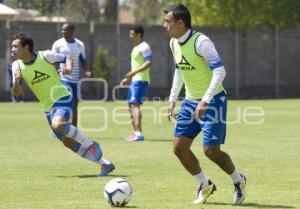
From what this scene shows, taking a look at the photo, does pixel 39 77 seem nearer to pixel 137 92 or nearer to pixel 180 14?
pixel 180 14

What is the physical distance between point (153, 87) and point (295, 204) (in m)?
33.8

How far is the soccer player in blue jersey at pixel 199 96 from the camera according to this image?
10016 millimetres

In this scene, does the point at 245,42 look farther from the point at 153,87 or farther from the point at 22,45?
the point at 22,45

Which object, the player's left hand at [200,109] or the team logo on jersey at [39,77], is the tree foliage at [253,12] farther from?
the player's left hand at [200,109]

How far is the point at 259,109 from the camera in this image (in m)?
32.2

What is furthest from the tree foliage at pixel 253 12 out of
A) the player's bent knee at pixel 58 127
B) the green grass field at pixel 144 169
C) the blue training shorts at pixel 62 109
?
the player's bent knee at pixel 58 127

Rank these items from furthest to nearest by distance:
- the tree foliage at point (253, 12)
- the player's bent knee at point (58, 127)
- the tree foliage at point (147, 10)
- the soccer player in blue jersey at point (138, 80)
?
1. the tree foliage at point (147, 10)
2. the tree foliage at point (253, 12)
3. the soccer player in blue jersey at point (138, 80)
4. the player's bent knee at point (58, 127)

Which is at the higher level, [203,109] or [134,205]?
[203,109]

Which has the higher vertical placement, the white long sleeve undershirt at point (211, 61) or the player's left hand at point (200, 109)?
the white long sleeve undershirt at point (211, 61)

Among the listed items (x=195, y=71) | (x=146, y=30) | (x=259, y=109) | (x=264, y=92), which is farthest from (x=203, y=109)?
(x=264, y=92)

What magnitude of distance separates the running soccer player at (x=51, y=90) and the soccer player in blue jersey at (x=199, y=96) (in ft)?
9.11

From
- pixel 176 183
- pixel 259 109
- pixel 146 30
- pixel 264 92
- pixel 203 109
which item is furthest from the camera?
pixel 264 92

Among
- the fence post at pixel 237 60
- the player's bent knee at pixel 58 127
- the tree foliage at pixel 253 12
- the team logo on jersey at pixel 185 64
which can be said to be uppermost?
the tree foliage at pixel 253 12

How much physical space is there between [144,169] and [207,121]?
3708mm
